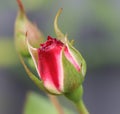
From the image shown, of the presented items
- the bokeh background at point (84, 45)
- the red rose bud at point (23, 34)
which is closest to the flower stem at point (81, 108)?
the red rose bud at point (23, 34)

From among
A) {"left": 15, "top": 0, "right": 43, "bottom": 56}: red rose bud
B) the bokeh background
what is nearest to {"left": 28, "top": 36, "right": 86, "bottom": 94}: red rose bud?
{"left": 15, "top": 0, "right": 43, "bottom": 56}: red rose bud

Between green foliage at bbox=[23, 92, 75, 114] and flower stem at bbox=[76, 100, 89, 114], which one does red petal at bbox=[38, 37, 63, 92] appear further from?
green foliage at bbox=[23, 92, 75, 114]

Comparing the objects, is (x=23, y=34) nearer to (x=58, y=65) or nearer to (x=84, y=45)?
(x=58, y=65)

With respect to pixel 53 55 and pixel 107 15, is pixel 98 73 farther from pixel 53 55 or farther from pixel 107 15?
pixel 53 55

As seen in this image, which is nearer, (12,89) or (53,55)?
(53,55)

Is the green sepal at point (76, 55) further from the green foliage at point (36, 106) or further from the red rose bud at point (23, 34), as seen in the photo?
the green foliage at point (36, 106)

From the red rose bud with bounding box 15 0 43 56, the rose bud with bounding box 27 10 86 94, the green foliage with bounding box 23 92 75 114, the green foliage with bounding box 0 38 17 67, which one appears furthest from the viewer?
the green foliage with bounding box 0 38 17 67

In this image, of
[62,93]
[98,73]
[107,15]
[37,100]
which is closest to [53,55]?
[62,93]
